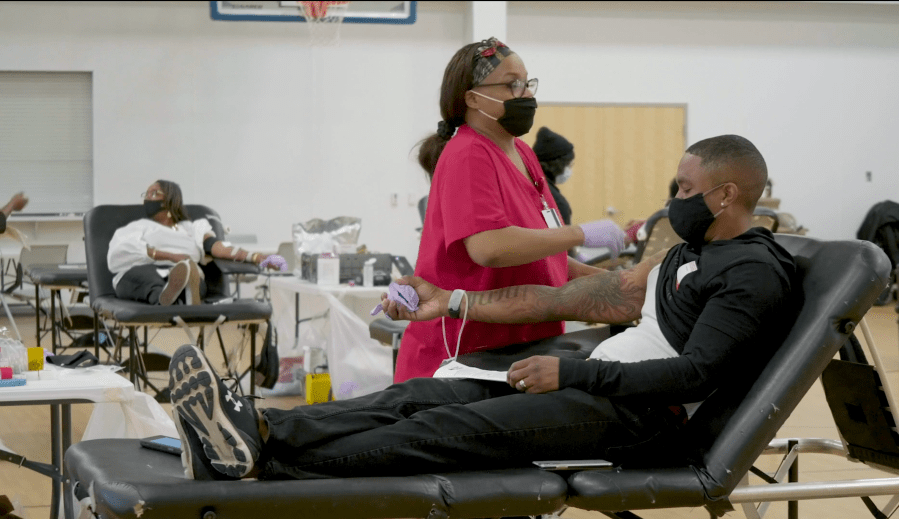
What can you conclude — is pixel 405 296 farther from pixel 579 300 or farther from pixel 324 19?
pixel 324 19

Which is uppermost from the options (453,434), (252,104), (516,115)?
(252,104)

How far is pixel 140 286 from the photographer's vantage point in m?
3.83

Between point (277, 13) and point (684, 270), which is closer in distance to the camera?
point (684, 270)

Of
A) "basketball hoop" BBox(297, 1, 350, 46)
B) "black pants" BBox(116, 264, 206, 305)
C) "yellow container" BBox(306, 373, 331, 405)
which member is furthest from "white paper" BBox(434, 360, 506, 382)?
"basketball hoop" BBox(297, 1, 350, 46)

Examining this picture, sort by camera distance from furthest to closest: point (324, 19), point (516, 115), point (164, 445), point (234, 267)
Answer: point (324, 19), point (234, 267), point (516, 115), point (164, 445)

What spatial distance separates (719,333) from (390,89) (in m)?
7.45

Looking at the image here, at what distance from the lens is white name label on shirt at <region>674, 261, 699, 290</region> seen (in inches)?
60.8

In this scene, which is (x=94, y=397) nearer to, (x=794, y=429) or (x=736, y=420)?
(x=736, y=420)

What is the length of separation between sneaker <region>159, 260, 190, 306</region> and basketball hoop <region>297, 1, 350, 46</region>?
3701 millimetres

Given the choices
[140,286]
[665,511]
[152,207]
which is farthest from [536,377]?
[152,207]

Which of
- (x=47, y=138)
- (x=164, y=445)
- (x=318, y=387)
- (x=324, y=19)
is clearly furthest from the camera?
(x=47, y=138)

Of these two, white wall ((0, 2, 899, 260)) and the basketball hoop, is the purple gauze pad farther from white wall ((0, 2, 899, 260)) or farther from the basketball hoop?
white wall ((0, 2, 899, 260))

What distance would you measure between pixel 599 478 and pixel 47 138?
7882 mm

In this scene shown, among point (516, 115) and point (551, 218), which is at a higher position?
point (516, 115)
